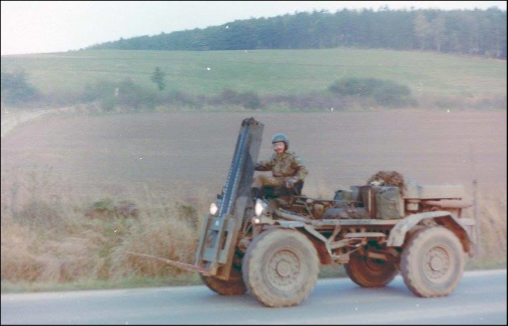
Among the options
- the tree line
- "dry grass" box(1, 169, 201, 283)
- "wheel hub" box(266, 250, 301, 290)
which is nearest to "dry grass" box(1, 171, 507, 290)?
"dry grass" box(1, 169, 201, 283)

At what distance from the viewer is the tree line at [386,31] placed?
23.2m

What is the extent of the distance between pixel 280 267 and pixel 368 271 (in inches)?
110

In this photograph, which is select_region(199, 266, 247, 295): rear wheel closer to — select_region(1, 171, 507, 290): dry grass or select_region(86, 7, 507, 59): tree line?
select_region(1, 171, 507, 290): dry grass

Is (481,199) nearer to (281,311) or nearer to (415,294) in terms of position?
(415,294)

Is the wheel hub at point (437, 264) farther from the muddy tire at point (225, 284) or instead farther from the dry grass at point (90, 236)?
the dry grass at point (90, 236)

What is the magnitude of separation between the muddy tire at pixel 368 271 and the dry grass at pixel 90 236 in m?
3.05

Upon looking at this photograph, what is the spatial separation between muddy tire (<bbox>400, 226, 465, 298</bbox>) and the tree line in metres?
11.2

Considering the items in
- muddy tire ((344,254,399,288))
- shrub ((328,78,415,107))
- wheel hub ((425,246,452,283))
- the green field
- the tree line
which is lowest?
muddy tire ((344,254,399,288))

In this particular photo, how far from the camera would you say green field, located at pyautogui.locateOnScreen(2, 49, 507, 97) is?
72.0 ft

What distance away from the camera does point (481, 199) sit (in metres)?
19.0

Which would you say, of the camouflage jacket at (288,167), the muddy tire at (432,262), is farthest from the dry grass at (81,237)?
the muddy tire at (432,262)

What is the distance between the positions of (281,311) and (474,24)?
77.2 ft

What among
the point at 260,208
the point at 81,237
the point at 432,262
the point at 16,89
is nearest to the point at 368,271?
the point at 432,262

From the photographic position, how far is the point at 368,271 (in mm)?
12133
